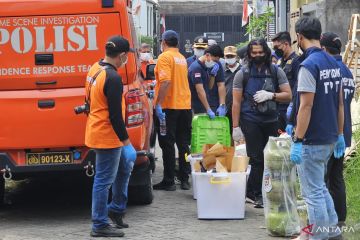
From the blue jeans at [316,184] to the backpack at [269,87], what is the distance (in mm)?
1938

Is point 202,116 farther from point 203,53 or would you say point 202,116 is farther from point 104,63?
point 104,63

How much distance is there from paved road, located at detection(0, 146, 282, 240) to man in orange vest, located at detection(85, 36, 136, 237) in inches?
15.1

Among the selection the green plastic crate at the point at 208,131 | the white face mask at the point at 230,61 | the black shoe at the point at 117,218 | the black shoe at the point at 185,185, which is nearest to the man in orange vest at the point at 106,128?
the black shoe at the point at 117,218

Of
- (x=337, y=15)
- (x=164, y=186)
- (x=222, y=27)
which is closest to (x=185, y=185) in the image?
(x=164, y=186)

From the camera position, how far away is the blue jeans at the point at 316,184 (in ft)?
22.0

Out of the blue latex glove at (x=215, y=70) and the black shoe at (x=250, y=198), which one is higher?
the blue latex glove at (x=215, y=70)

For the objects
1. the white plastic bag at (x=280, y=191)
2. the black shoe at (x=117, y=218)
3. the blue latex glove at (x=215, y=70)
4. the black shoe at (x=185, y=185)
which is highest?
the blue latex glove at (x=215, y=70)

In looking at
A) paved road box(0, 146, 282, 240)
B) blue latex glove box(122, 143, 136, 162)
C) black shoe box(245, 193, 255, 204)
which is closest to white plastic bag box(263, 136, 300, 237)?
paved road box(0, 146, 282, 240)

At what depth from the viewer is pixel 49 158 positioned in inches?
324

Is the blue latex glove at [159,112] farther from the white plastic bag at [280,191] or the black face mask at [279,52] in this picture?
the white plastic bag at [280,191]

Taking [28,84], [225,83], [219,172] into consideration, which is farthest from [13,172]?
[225,83]

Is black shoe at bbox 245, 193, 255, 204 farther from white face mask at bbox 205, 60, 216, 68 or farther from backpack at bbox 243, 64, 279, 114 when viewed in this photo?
white face mask at bbox 205, 60, 216, 68

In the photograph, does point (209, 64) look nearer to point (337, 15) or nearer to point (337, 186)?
point (337, 186)

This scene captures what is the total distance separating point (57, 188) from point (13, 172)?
2.58 m
